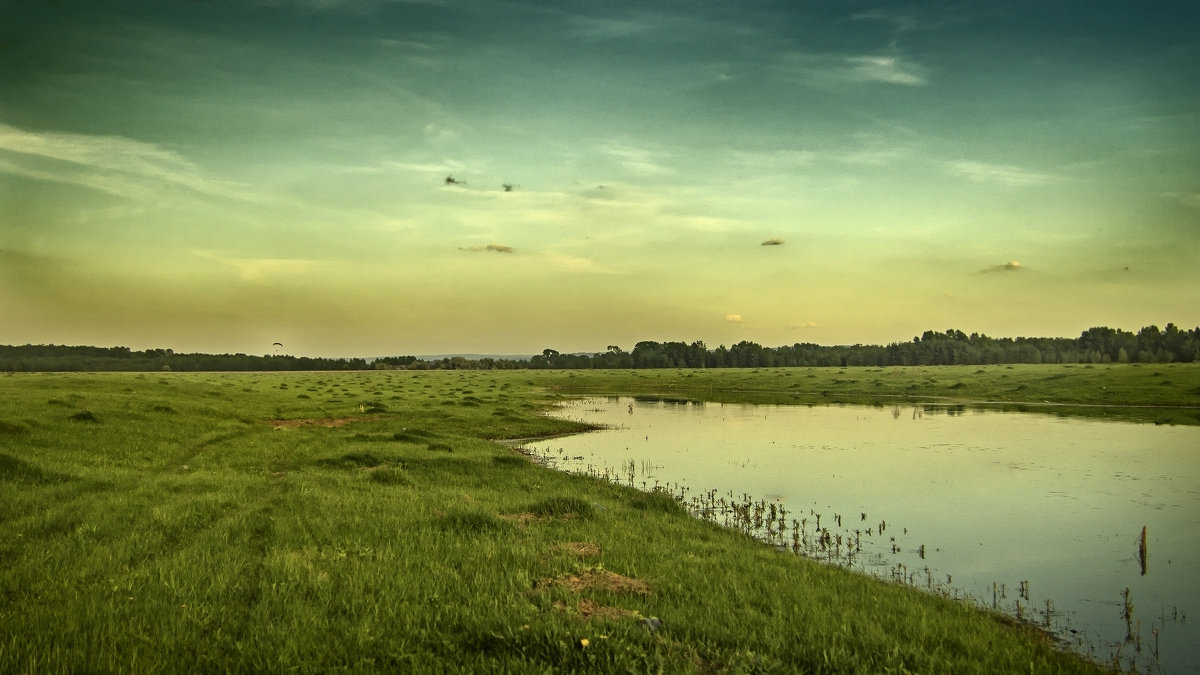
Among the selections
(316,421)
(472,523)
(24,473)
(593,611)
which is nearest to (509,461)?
(472,523)

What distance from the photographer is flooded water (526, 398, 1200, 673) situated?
1485 cm

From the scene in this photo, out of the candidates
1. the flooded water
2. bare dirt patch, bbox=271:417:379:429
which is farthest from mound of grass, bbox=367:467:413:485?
bare dirt patch, bbox=271:417:379:429

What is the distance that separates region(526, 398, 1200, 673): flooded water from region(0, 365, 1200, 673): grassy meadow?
95.4 inches

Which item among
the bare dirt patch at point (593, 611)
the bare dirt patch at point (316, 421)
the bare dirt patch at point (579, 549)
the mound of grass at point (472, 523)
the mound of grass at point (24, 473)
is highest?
the mound of grass at point (24, 473)

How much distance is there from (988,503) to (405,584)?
22.8 meters

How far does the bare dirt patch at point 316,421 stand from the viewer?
4356 centimetres

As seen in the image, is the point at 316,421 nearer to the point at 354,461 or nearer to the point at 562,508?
the point at 354,461

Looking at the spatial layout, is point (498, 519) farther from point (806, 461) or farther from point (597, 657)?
point (806, 461)

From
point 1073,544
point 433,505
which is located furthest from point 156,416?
point 1073,544

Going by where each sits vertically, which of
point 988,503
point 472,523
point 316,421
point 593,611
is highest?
point 593,611

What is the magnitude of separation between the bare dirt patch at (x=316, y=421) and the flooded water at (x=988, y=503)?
14557mm

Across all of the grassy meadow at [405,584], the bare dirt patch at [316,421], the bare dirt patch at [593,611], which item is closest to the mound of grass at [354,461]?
the grassy meadow at [405,584]

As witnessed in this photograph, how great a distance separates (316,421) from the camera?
4719cm

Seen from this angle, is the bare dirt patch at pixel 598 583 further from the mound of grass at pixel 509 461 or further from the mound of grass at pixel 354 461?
the mound of grass at pixel 509 461
